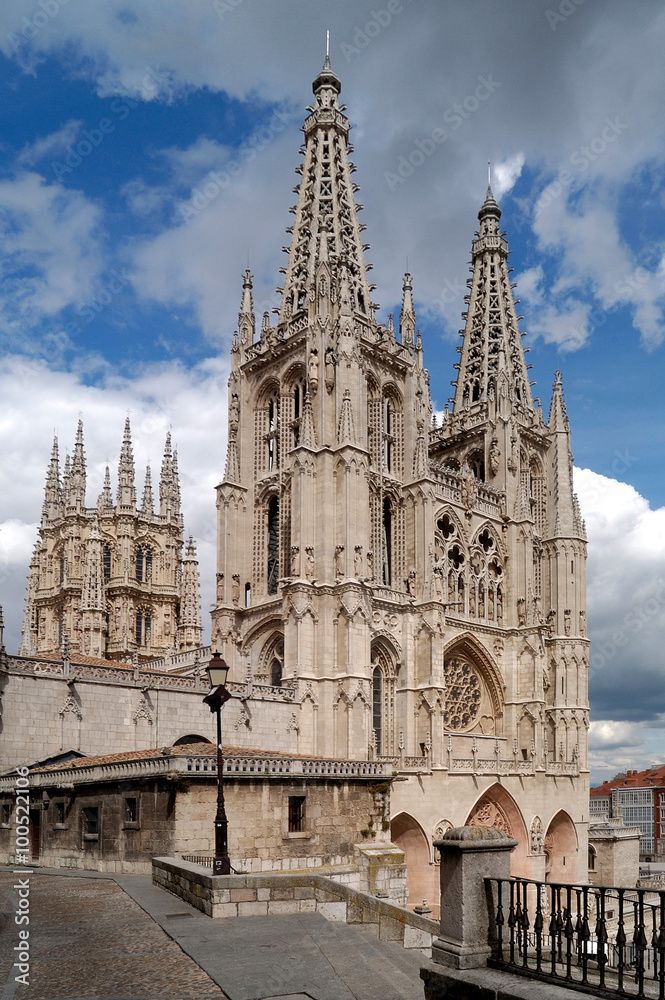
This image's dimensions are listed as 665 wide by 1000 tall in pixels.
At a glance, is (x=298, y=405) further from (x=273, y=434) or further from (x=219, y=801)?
(x=219, y=801)

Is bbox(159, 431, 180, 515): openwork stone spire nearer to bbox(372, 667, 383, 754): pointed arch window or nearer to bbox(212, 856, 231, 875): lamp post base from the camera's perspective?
bbox(372, 667, 383, 754): pointed arch window

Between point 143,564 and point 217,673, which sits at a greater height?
point 143,564

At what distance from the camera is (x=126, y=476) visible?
64625 mm

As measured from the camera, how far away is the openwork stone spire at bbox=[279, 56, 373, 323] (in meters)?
41.6

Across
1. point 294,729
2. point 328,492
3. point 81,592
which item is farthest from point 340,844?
point 81,592

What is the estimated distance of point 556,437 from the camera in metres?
49.8

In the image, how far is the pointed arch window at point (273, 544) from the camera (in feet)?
129

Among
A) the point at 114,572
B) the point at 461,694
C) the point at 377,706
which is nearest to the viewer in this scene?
the point at 377,706

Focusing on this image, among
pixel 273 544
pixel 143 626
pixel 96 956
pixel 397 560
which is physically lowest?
pixel 96 956

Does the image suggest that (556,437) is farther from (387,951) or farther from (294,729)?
(387,951)

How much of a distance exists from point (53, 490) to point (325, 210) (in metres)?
32.8

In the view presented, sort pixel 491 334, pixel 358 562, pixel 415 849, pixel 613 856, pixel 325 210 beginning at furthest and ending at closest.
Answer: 1. pixel 491 334
2. pixel 613 856
3. pixel 325 210
4. pixel 358 562
5. pixel 415 849

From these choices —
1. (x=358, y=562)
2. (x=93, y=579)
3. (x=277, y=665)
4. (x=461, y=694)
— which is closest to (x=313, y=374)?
(x=358, y=562)

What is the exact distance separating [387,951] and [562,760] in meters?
34.6
